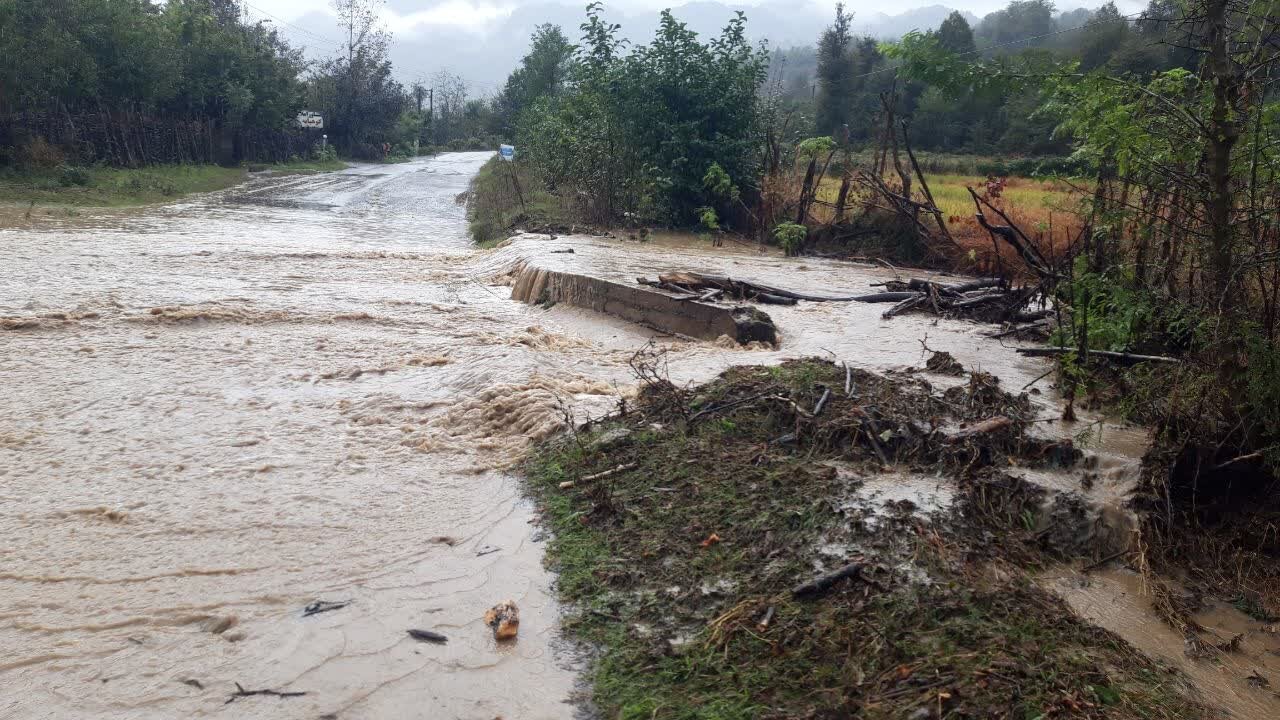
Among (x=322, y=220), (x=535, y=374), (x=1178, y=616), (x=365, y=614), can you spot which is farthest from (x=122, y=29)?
(x=1178, y=616)

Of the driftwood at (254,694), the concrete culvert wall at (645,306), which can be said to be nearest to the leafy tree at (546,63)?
the concrete culvert wall at (645,306)

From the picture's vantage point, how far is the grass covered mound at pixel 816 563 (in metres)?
3.09

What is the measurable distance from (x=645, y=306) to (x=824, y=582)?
596 cm

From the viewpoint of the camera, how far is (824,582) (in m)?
3.64

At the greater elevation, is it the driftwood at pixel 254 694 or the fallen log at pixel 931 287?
the fallen log at pixel 931 287

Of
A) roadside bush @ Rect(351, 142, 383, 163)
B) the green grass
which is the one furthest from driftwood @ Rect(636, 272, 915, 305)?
roadside bush @ Rect(351, 142, 383, 163)

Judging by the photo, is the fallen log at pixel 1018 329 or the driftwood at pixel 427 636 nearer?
the driftwood at pixel 427 636

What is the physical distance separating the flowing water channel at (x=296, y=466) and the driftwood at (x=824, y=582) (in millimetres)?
974

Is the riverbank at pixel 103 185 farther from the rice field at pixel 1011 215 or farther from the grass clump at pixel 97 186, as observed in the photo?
the rice field at pixel 1011 215

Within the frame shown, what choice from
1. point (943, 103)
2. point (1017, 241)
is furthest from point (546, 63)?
point (1017, 241)

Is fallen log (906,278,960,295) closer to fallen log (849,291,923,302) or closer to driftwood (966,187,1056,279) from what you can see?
fallen log (849,291,923,302)

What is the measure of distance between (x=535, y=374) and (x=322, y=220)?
14849 mm

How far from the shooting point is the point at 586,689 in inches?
132

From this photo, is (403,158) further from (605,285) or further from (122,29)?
(605,285)
